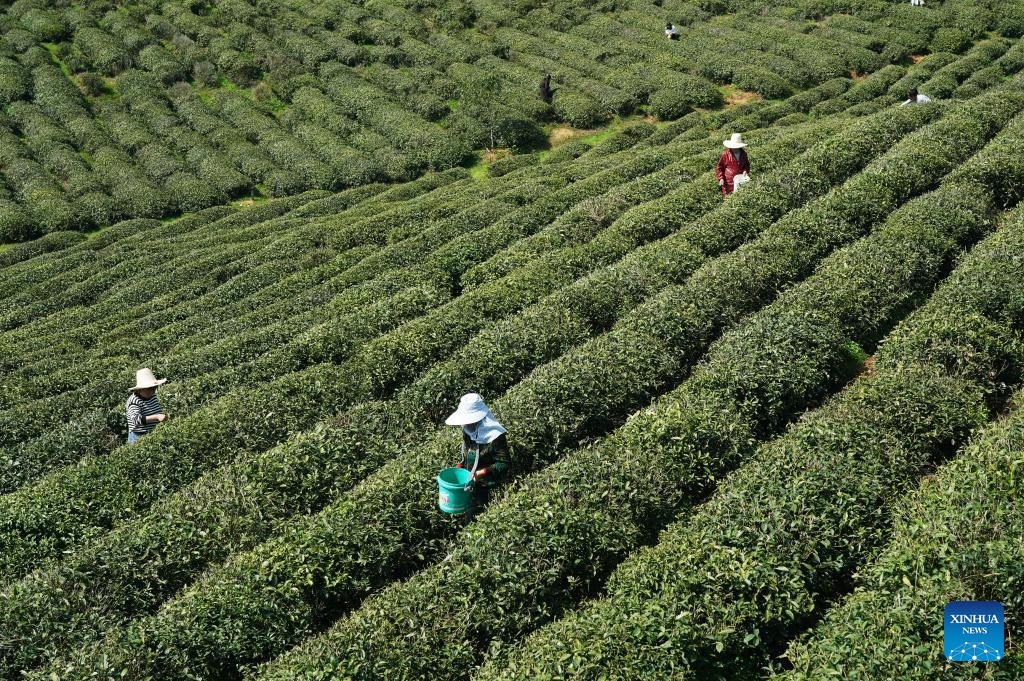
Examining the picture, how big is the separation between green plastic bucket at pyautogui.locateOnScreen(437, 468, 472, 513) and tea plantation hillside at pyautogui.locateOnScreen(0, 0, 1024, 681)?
1.73 ft

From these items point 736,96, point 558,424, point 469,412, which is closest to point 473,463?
point 469,412

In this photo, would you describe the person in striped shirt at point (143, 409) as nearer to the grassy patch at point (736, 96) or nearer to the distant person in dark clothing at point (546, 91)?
the distant person in dark clothing at point (546, 91)

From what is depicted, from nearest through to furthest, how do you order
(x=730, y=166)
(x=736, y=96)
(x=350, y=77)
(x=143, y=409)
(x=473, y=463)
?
(x=473, y=463) < (x=143, y=409) < (x=730, y=166) < (x=736, y=96) < (x=350, y=77)

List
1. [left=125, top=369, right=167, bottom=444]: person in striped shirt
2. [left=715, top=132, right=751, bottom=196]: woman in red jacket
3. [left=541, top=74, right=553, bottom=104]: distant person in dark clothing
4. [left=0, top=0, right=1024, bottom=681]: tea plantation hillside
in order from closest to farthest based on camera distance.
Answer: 1. [left=0, top=0, right=1024, bottom=681]: tea plantation hillside
2. [left=125, top=369, right=167, bottom=444]: person in striped shirt
3. [left=715, top=132, right=751, bottom=196]: woman in red jacket
4. [left=541, top=74, right=553, bottom=104]: distant person in dark clothing

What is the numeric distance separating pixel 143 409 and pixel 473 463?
25.9 ft

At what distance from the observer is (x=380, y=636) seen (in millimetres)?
8992

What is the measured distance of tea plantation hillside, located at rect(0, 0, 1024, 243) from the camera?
40.2 m

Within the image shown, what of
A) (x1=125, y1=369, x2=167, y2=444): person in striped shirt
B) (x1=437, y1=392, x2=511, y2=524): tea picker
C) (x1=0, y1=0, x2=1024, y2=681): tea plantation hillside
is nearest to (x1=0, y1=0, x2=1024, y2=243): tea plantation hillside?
(x1=0, y1=0, x2=1024, y2=681): tea plantation hillside

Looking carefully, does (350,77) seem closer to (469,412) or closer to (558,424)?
(558,424)

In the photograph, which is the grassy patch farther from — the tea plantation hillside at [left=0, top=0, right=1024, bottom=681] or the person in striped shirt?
the person in striped shirt

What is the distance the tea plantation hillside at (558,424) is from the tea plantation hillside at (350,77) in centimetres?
788

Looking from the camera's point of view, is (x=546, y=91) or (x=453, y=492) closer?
(x=453, y=492)

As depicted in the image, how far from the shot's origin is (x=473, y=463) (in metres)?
11.1

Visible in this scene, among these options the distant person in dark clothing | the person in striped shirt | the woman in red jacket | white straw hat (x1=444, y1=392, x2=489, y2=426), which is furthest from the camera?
the distant person in dark clothing
